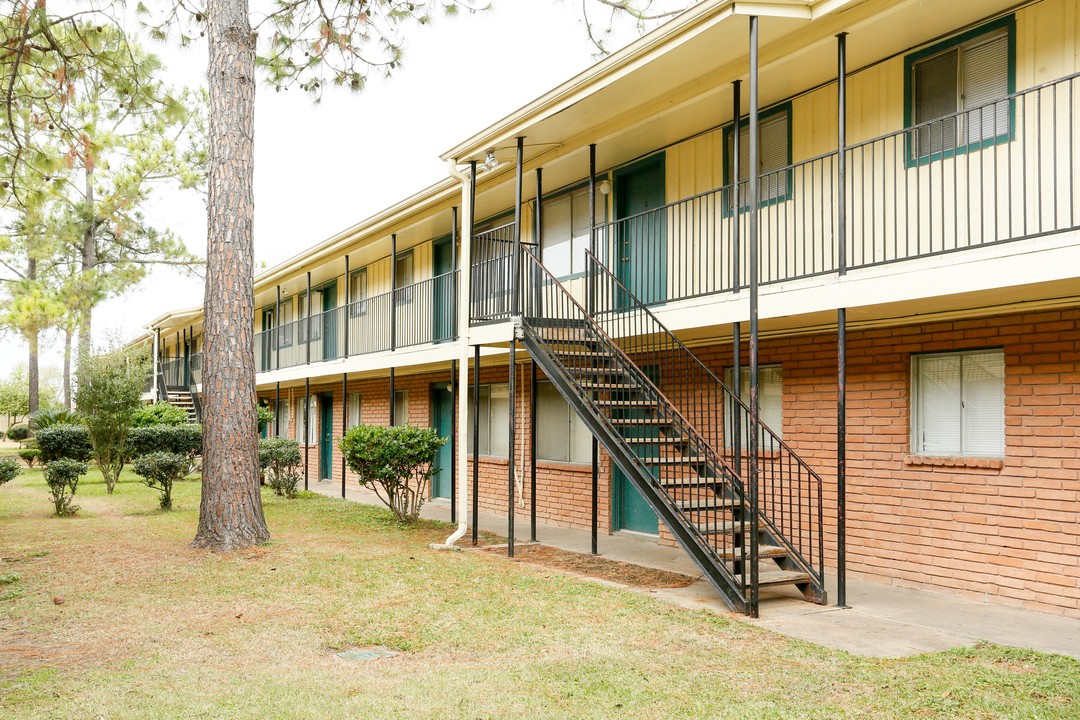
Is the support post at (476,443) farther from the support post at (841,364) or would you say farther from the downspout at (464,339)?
the support post at (841,364)

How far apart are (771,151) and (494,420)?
741 cm

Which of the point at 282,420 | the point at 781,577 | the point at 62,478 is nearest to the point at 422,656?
the point at 781,577

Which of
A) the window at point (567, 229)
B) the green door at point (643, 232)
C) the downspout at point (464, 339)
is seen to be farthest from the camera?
the window at point (567, 229)

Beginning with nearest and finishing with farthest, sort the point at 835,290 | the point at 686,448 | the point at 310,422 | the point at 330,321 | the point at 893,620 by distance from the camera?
the point at 893,620
the point at 835,290
the point at 686,448
the point at 330,321
the point at 310,422

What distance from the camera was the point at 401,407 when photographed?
62.7 ft

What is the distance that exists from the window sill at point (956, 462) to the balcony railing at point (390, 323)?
7.53 metres

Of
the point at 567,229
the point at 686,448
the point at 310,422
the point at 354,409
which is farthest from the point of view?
the point at 310,422

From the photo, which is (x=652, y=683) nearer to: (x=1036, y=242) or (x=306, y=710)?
(x=306, y=710)

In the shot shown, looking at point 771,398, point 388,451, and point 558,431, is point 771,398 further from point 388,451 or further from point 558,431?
point 388,451

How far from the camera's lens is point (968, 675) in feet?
17.4

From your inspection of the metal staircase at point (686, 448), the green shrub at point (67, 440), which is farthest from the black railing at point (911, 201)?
the green shrub at point (67, 440)

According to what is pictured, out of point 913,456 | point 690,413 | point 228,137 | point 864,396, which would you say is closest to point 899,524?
point 913,456

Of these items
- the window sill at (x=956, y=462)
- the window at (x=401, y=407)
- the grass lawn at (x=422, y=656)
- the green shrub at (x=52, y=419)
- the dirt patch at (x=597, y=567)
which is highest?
the window at (x=401, y=407)

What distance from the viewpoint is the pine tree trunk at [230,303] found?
10.6 meters
